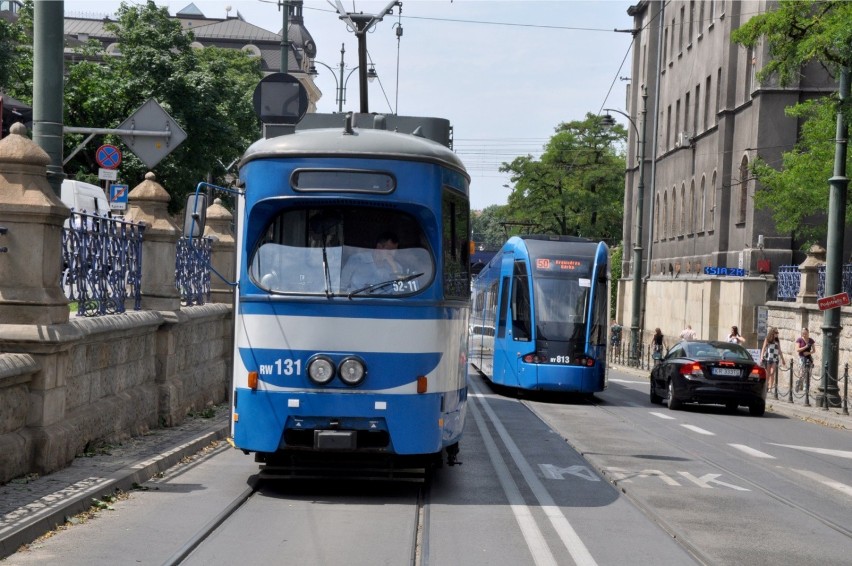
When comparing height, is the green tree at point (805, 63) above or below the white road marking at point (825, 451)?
above

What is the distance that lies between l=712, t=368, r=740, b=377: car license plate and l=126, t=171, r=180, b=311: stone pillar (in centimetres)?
1209

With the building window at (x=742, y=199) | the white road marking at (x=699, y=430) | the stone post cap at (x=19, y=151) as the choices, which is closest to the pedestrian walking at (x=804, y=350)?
the white road marking at (x=699, y=430)

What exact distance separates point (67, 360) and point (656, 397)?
17.2m

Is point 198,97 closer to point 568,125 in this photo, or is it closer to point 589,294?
point 589,294

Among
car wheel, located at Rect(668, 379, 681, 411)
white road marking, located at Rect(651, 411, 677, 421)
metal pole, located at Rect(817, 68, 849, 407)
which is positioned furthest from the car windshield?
metal pole, located at Rect(817, 68, 849, 407)

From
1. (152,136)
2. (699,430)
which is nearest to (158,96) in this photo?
(699,430)

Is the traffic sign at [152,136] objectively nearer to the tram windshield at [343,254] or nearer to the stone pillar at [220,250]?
the tram windshield at [343,254]

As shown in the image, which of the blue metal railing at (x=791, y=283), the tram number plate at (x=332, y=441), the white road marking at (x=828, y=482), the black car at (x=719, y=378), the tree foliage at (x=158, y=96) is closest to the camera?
the tram number plate at (x=332, y=441)

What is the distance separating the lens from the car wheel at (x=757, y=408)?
24.1 metres

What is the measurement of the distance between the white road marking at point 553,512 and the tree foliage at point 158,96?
111ft

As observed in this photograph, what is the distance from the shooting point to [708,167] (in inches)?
1981

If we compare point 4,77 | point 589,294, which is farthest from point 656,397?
point 4,77

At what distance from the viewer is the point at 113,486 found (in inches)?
401

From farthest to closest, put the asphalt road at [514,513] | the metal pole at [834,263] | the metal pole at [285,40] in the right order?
→ the metal pole at [285,40], the metal pole at [834,263], the asphalt road at [514,513]
